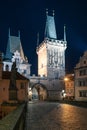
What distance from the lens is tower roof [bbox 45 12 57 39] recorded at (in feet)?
389

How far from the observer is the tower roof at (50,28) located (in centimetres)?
11856

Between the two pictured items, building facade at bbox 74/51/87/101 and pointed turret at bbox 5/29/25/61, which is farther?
pointed turret at bbox 5/29/25/61

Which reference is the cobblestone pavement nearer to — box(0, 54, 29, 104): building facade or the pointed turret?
box(0, 54, 29, 104): building facade

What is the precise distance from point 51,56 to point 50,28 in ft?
52.5

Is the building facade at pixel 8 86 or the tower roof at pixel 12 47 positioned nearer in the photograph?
the building facade at pixel 8 86

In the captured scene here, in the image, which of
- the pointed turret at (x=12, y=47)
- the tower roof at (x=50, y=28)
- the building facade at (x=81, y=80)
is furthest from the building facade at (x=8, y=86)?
the tower roof at (x=50, y=28)

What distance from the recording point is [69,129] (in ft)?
54.0

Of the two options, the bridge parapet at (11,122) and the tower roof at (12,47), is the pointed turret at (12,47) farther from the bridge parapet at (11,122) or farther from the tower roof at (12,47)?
the bridge parapet at (11,122)

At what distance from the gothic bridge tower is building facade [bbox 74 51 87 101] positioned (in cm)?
3438

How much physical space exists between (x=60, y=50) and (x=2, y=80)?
2162 inches

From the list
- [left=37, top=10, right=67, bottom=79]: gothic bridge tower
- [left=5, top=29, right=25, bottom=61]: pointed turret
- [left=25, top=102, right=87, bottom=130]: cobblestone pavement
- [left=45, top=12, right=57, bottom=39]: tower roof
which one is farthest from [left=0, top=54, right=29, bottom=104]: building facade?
[left=45, top=12, right=57, bottom=39]: tower roof

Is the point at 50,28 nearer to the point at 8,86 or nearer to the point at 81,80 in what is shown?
the point at 81,80

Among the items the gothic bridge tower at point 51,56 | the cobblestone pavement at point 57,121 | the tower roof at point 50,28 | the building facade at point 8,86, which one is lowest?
the cobblestone pavement at point 57,121

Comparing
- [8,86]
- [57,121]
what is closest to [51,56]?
[8,86]
